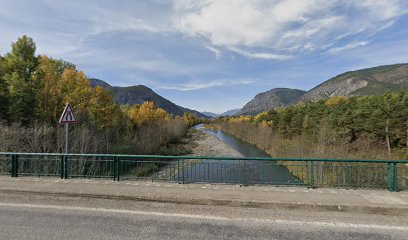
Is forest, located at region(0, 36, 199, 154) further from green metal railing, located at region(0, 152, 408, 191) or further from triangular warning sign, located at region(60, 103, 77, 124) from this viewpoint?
triangular warning sign, located at region(60, 103, 77, 124)

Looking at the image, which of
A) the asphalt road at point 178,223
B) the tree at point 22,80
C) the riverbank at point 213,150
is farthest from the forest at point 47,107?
the asphalt road at point 178,223

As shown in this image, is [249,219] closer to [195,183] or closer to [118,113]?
[195,183]

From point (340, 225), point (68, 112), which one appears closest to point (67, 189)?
point (68, 112)

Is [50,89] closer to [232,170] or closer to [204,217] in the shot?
[232,170]

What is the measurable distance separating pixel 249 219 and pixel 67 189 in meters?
5.75

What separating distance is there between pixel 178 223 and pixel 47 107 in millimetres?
24420

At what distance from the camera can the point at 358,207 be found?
20.1 feet

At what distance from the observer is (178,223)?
5.42m

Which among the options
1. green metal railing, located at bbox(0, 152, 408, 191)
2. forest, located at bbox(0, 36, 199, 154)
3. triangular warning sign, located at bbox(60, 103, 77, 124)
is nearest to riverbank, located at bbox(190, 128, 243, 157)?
forest, located at bbox(0, 36, 199, 154)

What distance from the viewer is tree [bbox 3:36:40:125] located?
69.1 ft

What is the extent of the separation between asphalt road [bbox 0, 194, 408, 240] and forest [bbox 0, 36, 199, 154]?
12.3 m

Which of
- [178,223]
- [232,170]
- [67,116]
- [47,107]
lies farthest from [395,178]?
[47,107]

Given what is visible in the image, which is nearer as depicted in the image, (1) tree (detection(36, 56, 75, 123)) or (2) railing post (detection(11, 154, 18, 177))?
(2) railing post (detection(11, 154, 18, 177))

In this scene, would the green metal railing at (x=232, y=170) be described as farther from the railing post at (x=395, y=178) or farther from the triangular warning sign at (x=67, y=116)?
the triangular warning sign at (x=67, y=116)
